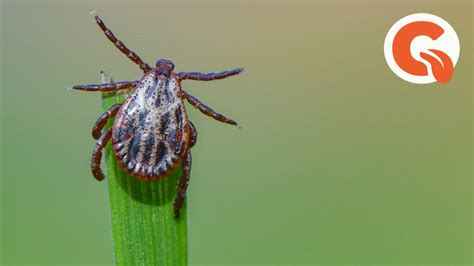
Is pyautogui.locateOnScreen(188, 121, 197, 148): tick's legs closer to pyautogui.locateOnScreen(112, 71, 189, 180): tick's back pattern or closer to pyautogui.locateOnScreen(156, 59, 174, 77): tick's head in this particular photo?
pyautogui.locateOnScreen(112, 71, 189, 180): tick's back pattern

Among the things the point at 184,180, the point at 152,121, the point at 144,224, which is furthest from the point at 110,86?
the point at 144,224

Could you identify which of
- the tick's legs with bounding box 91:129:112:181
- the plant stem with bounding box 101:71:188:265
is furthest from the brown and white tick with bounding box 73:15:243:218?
the plant stem with bounding box 101:71:188:265

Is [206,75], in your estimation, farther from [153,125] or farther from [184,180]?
[184,180]

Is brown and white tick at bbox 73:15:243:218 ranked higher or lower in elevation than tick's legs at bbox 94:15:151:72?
lower

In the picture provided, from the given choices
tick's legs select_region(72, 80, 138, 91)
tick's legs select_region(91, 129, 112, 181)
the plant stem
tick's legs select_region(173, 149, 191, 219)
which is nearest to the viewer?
the plant stem

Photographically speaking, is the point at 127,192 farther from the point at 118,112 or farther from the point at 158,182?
the point at 118,112

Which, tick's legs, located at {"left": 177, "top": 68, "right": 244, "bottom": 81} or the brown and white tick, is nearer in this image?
the brown and white tick
